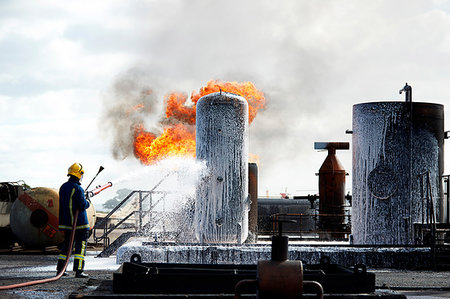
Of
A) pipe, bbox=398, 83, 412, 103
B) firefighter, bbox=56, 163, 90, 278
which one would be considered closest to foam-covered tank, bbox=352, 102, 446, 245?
pipe, bbox=398, 83, 412, 103

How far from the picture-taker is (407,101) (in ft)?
44.7

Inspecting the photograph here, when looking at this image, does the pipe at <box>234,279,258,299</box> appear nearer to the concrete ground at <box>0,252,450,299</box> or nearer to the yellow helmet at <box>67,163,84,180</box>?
the concrete ground at <box>0,252,450,299</box>

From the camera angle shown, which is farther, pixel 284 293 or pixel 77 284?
pixel 77 284

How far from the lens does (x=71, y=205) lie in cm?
937

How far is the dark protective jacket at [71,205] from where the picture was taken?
30.7 ft

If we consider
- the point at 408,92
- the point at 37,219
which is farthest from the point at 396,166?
the point at 37,219

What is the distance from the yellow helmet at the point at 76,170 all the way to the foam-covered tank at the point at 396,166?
6.85 meters

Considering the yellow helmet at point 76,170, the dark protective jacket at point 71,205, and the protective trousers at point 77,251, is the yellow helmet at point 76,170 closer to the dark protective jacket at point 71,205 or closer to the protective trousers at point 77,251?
the dark protective jacket at point 71,205

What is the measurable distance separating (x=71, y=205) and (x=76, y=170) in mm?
655

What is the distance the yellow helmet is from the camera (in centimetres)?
965

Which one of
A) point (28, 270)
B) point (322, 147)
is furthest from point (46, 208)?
point (322, 147)

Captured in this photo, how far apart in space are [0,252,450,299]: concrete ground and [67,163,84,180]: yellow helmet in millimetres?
1740

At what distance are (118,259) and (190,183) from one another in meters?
2.68

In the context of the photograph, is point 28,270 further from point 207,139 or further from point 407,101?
point 407,101
